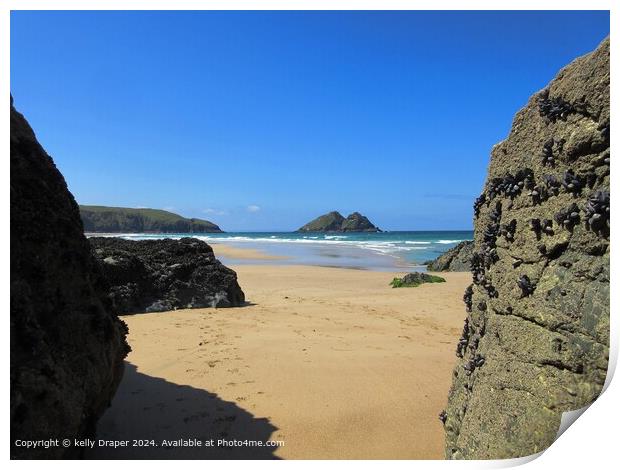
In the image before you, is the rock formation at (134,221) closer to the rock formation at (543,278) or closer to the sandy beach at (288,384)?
the sandy beach at (288,384)

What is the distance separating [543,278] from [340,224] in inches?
5211

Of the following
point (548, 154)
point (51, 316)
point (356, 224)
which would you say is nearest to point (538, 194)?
point (548, 154)

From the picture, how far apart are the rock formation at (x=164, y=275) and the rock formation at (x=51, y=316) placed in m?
5.24

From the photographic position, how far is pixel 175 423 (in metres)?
3.63

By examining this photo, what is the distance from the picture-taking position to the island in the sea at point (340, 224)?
432ft

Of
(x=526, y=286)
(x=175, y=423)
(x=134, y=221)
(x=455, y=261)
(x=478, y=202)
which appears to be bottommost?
(x=175, y=423)

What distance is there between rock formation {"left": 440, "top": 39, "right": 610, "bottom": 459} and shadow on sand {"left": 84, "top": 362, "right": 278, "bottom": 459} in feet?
4.80

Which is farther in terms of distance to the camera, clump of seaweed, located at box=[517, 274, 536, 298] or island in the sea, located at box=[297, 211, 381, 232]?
island in the sea, located at box=[297, 211, 381, 232]

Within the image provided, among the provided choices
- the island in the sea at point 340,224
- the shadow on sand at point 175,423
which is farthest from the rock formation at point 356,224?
the shadow on sand at point 175,423

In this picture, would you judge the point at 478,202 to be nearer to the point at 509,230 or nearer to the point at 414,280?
the point at 509,230

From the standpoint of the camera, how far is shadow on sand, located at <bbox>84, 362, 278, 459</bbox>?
3186 millimetres

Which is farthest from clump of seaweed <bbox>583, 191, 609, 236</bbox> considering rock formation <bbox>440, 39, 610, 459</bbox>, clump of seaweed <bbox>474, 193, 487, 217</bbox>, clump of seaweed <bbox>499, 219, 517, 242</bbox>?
Answer: clump of seaweed <bbox>474, 193, 487, 217</bbox>

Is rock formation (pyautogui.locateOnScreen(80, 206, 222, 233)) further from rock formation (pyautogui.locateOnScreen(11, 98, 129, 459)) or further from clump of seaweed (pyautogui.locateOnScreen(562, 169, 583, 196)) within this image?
clump of seaweed (pyautogui.locateOnScreen(562, 169, 583, 196))
